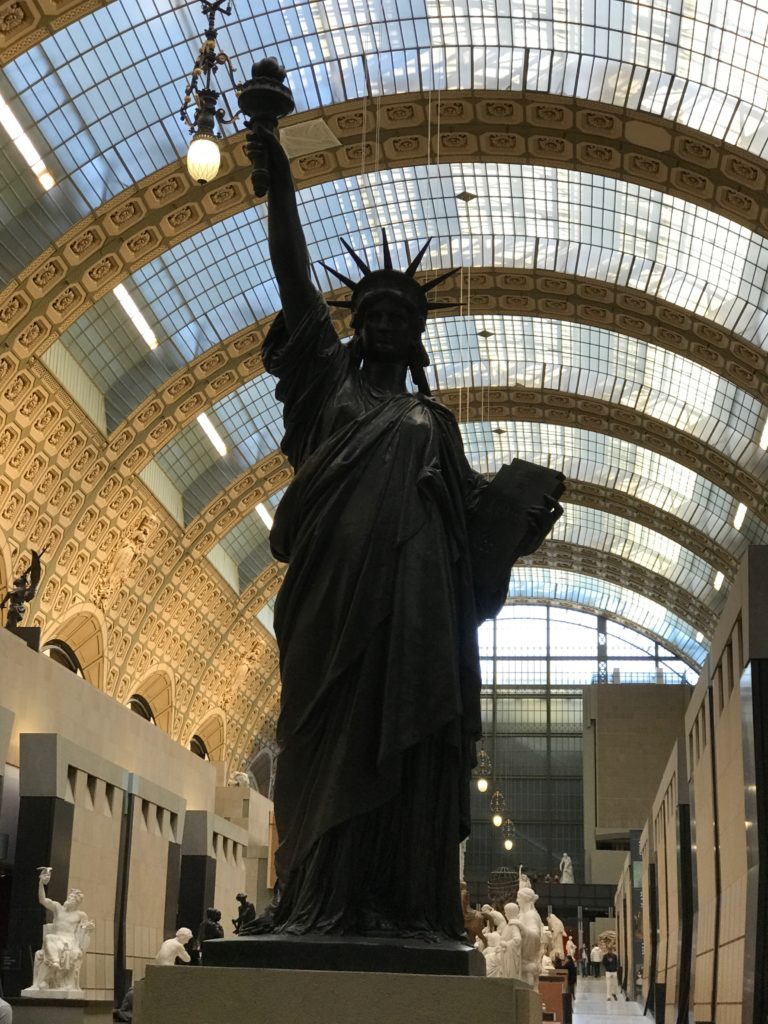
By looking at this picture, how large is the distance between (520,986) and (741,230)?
28.4 m

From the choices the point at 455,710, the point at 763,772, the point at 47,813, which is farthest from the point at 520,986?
the point at 47,813

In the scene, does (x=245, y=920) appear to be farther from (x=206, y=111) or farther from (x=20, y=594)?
(x=20, y=594)

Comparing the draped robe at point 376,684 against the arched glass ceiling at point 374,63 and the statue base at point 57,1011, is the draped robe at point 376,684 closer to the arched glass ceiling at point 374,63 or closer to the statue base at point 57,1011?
the statue base at point 57,1011

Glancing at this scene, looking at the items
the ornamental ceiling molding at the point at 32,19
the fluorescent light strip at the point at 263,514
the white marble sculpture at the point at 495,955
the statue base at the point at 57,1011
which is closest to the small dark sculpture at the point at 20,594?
the statue base at the point at 57,1011

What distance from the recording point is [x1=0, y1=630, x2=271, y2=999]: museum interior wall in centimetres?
2123

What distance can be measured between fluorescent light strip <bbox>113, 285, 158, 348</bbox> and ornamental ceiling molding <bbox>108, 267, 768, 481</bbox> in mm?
1150

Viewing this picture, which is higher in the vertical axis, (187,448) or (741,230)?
(741,230)

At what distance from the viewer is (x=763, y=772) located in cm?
1188

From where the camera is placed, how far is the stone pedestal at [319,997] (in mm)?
3012

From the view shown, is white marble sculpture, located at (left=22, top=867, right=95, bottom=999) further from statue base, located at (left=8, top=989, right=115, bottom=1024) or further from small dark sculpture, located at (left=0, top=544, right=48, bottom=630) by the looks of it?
small dark sculpture, located at (left=0, top=544, right=48, bottom=630)

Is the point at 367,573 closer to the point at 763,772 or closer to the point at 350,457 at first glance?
the point at 350,457

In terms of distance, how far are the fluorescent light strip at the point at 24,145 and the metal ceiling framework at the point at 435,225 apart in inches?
9.5

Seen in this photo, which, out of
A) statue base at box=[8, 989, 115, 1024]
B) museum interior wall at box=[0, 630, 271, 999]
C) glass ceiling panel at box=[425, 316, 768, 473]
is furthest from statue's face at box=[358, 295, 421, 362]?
glass ceiling panel at box=[425, 316, 768, 473]

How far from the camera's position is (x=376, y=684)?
143 inches
